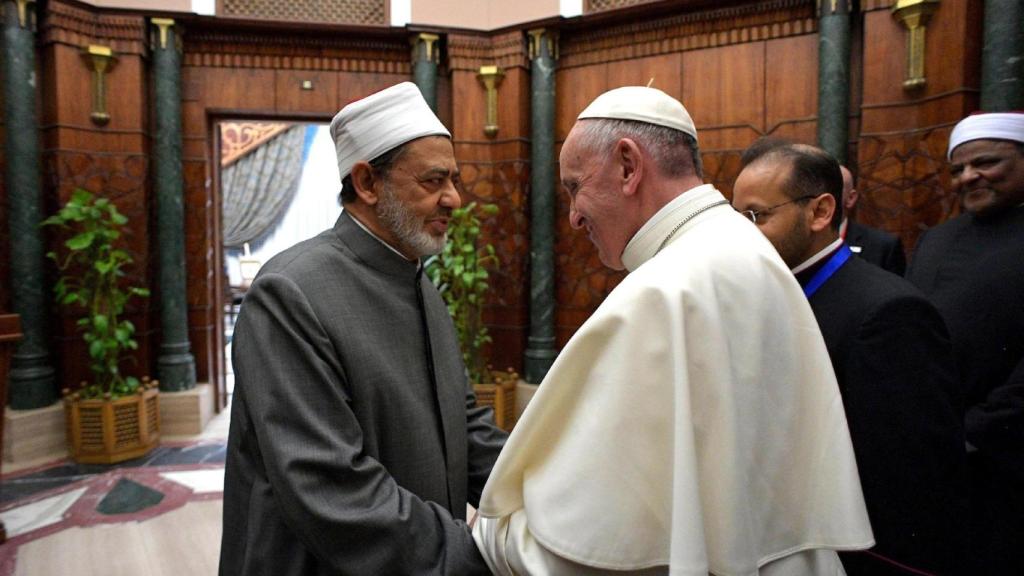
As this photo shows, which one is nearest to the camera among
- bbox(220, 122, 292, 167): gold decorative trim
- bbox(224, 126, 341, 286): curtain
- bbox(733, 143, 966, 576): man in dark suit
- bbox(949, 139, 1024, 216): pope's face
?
bbox(733, 143, 966, 576): man in dark suit

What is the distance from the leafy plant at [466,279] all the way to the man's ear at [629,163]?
361 cm

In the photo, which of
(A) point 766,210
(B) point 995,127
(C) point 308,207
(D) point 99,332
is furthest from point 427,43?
(C) point 308,207

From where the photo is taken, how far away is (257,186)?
33.4ft

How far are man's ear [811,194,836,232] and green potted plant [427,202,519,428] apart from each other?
3.27 m

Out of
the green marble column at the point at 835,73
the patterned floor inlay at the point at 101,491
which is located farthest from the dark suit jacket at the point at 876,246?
the patterned floor inlay at the point at 101,491

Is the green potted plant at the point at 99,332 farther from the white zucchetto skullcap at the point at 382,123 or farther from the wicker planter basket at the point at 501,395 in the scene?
the white zucchetto skullcap at the point at 382,123

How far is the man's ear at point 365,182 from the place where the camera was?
4.85ft

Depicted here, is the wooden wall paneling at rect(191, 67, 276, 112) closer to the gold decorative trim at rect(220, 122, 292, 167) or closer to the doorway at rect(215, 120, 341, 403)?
the doorway at rect(215, 120, 341, 403)

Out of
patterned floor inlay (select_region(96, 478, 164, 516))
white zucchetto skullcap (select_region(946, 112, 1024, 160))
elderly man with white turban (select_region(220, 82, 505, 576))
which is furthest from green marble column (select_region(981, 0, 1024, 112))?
patterned floor inlay (select_region(96, 478, 164, 516))

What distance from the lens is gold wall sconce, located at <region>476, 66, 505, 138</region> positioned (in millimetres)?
5086

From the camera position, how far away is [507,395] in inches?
199

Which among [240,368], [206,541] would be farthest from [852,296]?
[206,541]

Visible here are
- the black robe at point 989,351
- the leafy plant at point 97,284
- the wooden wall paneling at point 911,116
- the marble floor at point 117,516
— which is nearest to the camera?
the black robe at point 989,351

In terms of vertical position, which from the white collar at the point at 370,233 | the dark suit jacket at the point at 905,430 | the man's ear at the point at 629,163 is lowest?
the dark suit jacket at the point at 905,430
